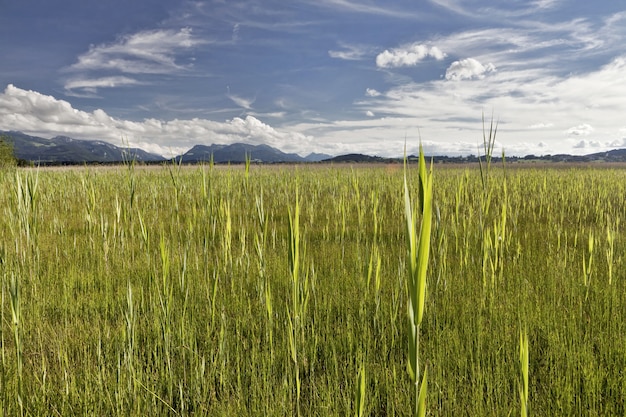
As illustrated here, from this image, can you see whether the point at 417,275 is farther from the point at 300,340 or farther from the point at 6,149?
the point at 6,149

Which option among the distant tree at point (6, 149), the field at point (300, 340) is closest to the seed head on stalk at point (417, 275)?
the field at point (300, 340)

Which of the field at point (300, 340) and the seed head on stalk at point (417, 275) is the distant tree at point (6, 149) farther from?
the seed head on stalk at point (417, 275)

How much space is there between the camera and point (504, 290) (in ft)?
9.06

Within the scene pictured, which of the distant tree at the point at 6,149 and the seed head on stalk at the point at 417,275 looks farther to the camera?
the distant tree at the point at 6,149

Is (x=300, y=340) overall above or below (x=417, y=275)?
below

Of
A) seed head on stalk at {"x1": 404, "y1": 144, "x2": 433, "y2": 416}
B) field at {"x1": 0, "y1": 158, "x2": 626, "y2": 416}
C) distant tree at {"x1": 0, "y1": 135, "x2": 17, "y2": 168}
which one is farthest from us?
distant tree at {"x1": 0, "y1": 135, "x2": 17, "y2": 168}

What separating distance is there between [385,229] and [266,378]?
399cm

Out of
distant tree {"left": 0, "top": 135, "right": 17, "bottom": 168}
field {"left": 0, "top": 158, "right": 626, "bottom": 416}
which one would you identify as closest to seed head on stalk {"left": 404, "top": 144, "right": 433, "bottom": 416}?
field {"left": 0, "top": 158, "right": 626, "bottom": 416}

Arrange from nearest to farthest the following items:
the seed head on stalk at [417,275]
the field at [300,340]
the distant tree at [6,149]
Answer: the seed head on stalk at [417,275], the field at [300,340], the distant tree at [6,149]

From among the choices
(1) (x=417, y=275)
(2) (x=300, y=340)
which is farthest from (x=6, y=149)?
(1) (x=417, y=275)

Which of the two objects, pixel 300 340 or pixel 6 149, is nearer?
pixel 300 340

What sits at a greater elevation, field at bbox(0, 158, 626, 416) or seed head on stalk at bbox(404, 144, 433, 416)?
seed head on stalk at bbox(404, 144, 433, 416)

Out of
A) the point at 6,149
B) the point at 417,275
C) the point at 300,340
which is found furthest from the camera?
the point at 6,149

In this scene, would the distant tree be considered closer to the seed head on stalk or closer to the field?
the field
